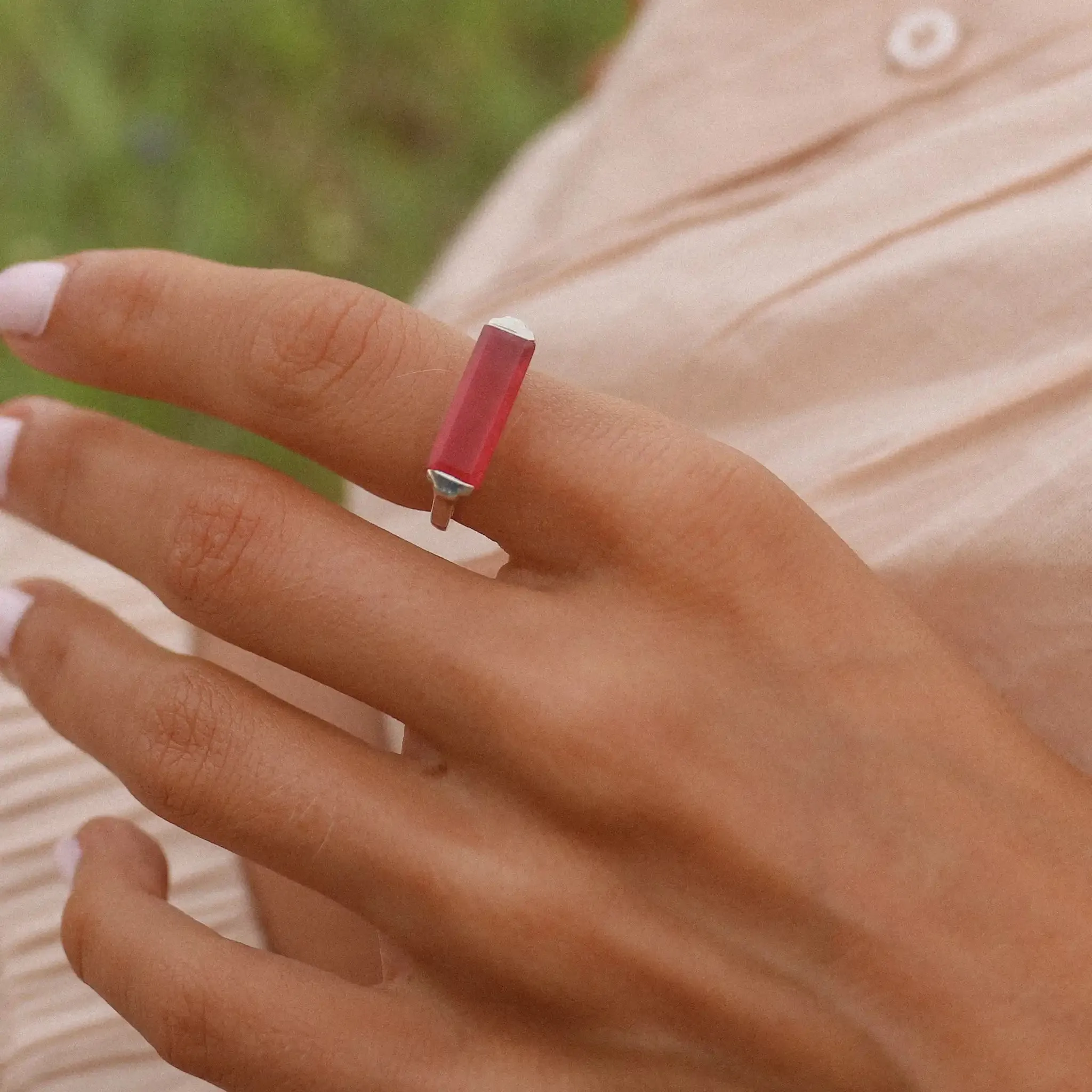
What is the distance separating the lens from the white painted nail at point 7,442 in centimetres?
76

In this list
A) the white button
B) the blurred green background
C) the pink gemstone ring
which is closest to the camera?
the pink gemstone ring

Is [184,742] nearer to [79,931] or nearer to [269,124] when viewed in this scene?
[79,931]

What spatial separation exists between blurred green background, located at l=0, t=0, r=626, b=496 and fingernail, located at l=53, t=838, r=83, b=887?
112cm

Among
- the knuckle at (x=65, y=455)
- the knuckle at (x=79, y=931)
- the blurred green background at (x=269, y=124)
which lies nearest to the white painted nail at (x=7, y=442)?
the knuckle at (x=65, y=455)

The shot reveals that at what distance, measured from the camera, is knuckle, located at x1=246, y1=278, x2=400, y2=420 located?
645 millimetres

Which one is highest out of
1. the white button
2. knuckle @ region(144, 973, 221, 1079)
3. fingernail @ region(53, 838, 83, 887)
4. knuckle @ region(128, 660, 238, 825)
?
the white button

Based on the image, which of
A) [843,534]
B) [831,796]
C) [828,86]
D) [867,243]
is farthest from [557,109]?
[831,796]

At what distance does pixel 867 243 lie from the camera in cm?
77

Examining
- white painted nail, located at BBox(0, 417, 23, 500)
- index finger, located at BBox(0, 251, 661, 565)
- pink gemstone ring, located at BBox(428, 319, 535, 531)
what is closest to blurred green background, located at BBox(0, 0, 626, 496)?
white painted nail, located at BBox(0, 417, 23, 500)

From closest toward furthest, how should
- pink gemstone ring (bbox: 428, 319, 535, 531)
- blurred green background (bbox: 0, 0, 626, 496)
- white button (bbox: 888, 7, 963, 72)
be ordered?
pink gemstone ring (bbox: 428, 319, 535, 531)
white button (bbox: 888, 7, 963, 72)
blurred green background (bbox: 0, 0, 626, 496)

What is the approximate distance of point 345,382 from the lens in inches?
25.3

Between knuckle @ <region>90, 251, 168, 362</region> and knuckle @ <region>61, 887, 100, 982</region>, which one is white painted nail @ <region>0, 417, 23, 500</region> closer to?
knuckle @ <region>90, 251, 168, 362</region>

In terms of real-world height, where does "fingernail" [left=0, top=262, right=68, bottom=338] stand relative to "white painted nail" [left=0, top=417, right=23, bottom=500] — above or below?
above

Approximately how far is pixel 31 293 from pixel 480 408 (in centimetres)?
32
